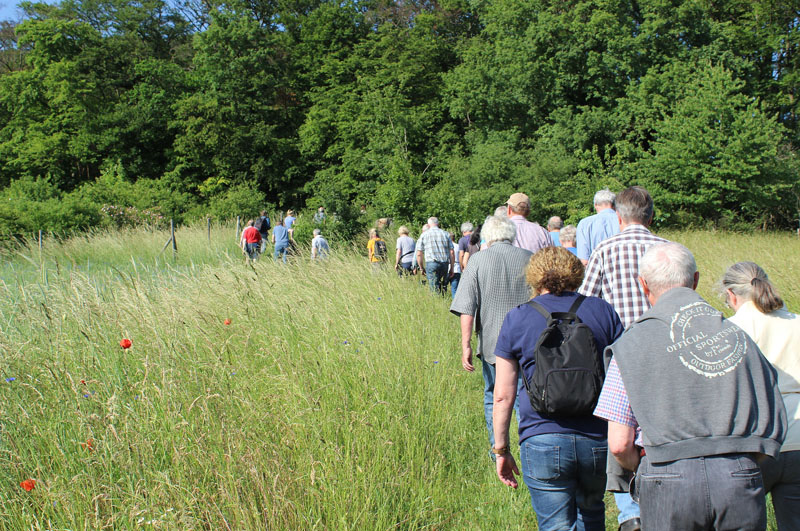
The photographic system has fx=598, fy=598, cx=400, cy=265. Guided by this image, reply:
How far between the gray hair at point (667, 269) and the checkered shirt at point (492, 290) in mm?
1890

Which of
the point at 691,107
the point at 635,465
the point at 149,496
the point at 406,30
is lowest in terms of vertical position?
the point at 149,496

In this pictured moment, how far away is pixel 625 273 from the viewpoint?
3.77m

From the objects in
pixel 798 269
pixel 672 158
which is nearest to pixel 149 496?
pixel 798 269

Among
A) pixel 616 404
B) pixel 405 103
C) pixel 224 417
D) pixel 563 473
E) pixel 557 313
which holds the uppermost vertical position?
pixel 405 103

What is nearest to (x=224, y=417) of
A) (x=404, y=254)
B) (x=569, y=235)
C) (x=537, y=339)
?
(x=537, y=339)

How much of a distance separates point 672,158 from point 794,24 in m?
12.7

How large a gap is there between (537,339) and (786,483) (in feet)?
3.94

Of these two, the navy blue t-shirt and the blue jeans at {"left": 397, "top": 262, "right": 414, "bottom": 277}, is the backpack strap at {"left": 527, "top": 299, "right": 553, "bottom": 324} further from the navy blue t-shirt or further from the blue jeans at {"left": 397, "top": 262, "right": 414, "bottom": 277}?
the blue jeans at {"left": 397, "top": 262, "right": 414, "bottom": 277}

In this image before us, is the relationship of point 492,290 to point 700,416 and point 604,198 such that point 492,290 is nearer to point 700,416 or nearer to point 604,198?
point 604,198

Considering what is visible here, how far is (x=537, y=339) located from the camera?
273cm

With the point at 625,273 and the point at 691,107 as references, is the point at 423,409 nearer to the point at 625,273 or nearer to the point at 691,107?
the point at 625,273

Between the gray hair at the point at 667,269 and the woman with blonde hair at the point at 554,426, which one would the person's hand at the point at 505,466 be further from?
the gray hair at the point at 667,269

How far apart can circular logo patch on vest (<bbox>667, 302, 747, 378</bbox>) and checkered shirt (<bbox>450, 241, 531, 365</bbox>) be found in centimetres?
218

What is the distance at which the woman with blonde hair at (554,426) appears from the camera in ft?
8.67
